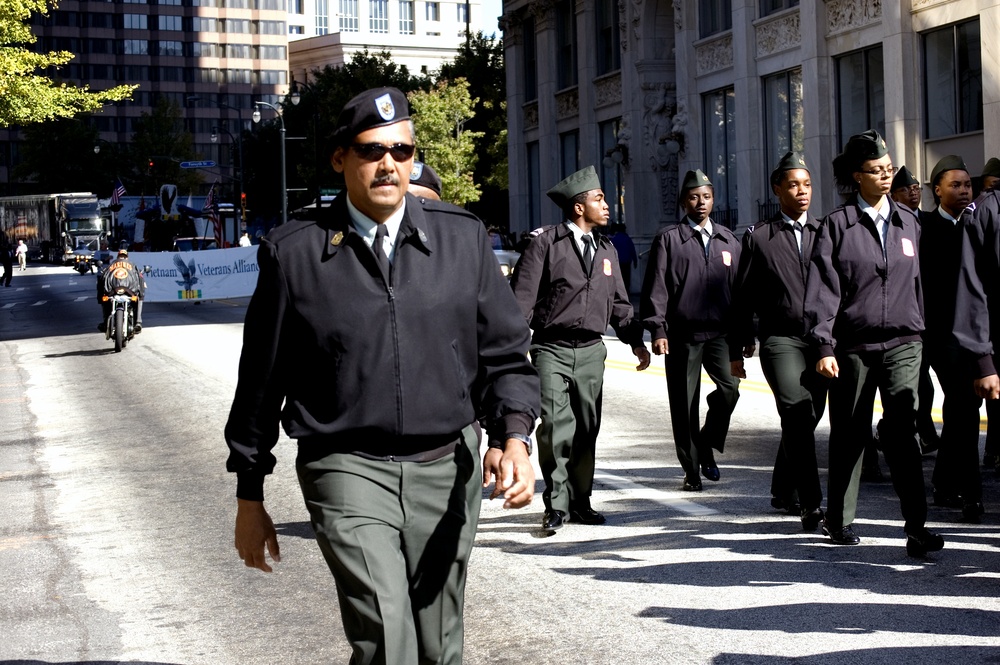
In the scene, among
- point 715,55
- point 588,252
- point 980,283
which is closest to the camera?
point 980,283

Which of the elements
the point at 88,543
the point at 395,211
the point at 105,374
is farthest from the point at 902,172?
the point at 105,374

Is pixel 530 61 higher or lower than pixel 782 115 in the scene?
higher

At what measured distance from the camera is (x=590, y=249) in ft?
28.2

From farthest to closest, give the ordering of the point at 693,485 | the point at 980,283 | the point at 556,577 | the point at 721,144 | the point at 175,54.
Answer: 1. the point at 175,54
2. the point at 721,144
3. the point at 693,485
4. the point at 980,283
5. the point at 556,577

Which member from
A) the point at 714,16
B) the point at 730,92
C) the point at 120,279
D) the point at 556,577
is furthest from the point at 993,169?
the point at 714,16

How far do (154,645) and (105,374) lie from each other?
14571 millimetres

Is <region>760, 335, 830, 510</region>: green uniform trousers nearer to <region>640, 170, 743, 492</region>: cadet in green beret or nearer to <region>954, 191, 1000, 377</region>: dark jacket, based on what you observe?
<region>954, 191, 1000, 377</region>: dark jacket

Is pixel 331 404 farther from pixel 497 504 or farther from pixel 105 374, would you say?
pixel 105 374

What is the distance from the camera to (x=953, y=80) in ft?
83.4

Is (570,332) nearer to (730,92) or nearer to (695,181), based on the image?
(695,181)

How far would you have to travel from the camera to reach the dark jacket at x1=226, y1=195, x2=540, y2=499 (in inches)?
155

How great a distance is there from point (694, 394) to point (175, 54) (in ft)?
505

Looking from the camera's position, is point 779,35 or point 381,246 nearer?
point 381,246

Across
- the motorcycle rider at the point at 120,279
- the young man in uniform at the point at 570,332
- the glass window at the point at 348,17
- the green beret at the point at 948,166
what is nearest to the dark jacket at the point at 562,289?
the young man in uniform at the point at 570,332
